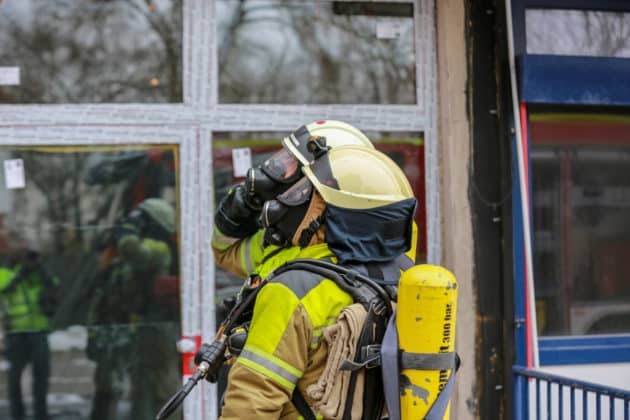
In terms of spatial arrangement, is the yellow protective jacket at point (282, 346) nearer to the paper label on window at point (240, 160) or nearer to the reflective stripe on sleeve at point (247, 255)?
the reflective stripe on sleeve at point (247, 255)

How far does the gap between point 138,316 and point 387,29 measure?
232cm

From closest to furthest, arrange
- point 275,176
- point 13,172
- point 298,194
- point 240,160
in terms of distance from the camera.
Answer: point 298,194
point 275,176
point 13,172
point 240,160

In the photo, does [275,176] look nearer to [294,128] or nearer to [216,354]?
[216,354]

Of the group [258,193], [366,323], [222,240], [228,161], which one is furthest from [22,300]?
[366,323]

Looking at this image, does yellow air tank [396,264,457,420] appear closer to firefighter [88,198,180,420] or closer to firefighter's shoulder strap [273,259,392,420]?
firefighter's shoulder strap [273,259,392,420]

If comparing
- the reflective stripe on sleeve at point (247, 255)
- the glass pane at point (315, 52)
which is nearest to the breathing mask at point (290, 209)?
the reflective stripe on sleeve at point (247, 255)

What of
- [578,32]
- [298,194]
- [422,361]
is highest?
[578,32]

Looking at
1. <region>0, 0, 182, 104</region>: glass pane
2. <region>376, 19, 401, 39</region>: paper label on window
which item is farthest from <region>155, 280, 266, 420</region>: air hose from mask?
<region>376, 19, 401, 39</region>: paper label on window

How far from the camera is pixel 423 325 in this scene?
2.61m

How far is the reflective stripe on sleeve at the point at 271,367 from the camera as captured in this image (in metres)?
2.55

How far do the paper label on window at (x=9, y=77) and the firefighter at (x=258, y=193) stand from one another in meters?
1.80

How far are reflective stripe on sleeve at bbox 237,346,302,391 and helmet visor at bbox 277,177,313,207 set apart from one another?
579 millimetres

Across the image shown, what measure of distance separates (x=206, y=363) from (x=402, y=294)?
72 centimetres

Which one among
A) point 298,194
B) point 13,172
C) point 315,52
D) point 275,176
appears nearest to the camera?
point 298,194
